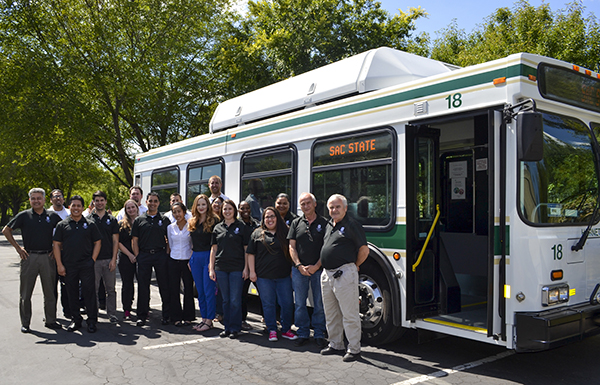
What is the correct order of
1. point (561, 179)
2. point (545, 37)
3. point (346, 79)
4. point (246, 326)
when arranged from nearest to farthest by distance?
point (561, 179) → point (346, 79) → point (246, 326) → point (545, 37)

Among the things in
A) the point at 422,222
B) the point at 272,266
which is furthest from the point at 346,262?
the point at 272,266

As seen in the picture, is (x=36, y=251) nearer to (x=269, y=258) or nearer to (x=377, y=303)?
(x=269, y=258)

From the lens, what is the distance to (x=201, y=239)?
22.9ft

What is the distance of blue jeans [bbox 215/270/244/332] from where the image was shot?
651 centimetres

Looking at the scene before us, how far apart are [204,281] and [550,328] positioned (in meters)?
4.37

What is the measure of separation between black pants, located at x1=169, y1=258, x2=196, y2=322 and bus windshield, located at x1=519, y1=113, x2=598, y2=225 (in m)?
4.61

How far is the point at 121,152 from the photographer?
67.9ft

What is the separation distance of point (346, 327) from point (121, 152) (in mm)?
17327

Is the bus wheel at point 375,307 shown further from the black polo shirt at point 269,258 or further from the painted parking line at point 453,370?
the black polo shirt at point 269,258

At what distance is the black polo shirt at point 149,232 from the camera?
7.26m

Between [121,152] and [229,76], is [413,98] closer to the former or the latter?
[229,76]

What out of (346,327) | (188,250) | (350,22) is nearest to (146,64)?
(350,22)

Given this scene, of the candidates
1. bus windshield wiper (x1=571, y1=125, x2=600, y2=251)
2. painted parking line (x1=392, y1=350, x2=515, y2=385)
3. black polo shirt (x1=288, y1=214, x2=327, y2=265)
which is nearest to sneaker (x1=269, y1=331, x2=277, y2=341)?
black polo shirt (x1=288, y1=214, x2=327, y2=265)

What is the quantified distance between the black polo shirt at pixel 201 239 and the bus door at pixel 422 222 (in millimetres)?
2832
